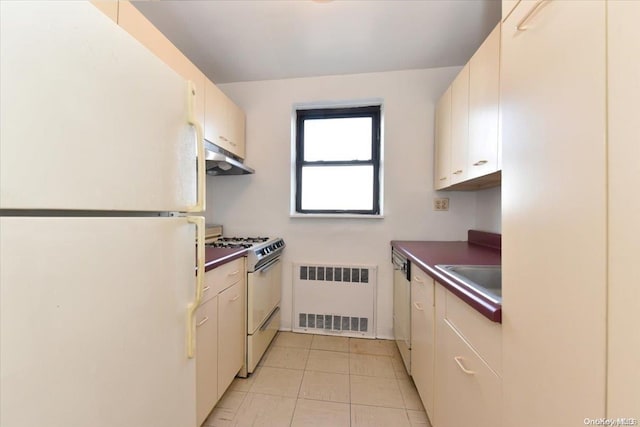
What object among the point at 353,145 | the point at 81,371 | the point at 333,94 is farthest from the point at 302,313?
the point at 333,94

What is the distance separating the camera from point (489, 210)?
1.99m

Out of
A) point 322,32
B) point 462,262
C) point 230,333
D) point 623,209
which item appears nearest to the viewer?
point 623,209

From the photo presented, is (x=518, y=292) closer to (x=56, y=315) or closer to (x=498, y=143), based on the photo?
(x=498, y=143)

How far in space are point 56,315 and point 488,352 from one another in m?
1.12

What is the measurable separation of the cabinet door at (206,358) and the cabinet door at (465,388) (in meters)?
1.15

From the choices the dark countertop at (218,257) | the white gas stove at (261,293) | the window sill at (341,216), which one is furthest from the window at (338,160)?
the dark countertop at (218,257)

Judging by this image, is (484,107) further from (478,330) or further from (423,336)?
(423,336)

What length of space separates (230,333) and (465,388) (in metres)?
1.26

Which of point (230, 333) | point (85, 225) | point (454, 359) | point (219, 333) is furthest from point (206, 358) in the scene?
point (454, 359)

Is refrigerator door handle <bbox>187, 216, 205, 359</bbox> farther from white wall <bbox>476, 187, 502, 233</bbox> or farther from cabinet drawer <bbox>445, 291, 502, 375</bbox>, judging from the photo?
white wall <bbox>476, 187, 502, 233</bbox>

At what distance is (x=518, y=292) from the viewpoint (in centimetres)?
65

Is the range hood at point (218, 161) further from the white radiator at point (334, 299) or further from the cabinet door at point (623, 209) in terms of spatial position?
the cabinet door at point (623, 209)

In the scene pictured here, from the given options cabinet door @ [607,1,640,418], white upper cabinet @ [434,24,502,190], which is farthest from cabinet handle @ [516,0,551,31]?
white upper cabinet @ [434,24,502,190]

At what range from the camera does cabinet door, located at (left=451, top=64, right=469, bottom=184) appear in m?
1.56
